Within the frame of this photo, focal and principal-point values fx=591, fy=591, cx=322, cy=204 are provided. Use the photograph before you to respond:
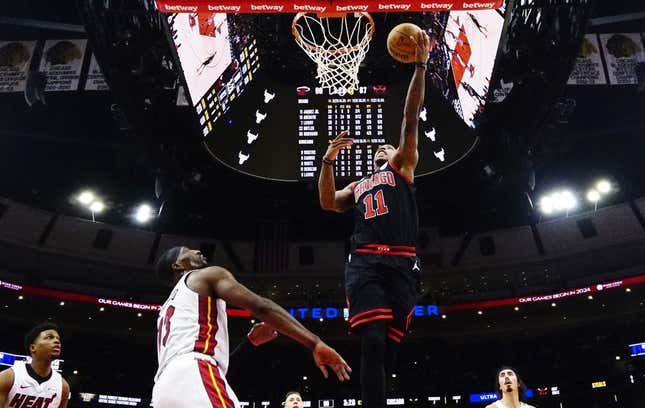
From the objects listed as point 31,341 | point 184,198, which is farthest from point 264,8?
point 184,198

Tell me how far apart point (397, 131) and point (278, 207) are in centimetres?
554

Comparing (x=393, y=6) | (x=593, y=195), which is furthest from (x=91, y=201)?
(x=593, y=195)

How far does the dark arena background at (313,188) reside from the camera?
34.7ft

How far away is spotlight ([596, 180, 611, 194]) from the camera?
1812 cm

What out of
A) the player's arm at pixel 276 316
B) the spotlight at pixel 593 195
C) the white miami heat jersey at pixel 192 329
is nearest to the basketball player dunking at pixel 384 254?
the player's arm at pixel 276 316

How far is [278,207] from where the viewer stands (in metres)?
15.9

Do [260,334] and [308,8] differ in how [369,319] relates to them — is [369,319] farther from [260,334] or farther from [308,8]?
[308,8]

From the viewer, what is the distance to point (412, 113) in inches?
129

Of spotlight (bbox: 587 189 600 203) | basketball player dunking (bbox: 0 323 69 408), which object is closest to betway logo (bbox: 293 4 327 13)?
basketball player dunking (bbox: 0 323 69 408)

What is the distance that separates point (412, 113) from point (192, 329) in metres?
1.65

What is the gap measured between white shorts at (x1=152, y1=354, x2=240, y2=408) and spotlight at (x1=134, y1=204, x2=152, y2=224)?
16387 mm

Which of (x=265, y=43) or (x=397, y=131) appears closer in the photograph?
(x=397, y=131)

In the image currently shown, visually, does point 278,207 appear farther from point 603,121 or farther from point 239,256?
point 603,121

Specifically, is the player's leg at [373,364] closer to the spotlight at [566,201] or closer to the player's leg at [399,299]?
the player's leg at [399,299]
